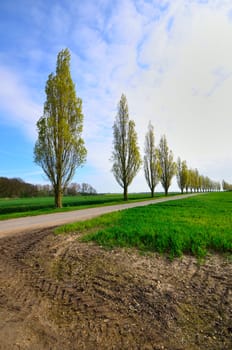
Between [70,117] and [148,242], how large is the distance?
14514 millimetres

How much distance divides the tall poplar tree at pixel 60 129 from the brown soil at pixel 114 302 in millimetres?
12383

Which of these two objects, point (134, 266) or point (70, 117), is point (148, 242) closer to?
point (134, 266)

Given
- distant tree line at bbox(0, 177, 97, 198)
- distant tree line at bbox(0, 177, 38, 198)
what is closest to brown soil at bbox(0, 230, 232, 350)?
distant tree line at bbox(0, 177, 97, 198)

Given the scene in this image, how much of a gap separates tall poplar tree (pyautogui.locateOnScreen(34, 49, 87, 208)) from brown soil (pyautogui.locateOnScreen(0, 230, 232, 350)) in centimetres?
1238

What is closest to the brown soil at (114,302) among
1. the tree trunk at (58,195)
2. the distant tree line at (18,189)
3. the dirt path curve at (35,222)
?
the dirt path curve at (35,222)

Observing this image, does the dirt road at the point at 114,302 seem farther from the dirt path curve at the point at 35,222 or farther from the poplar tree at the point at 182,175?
the poplar tree at the point at 182,175

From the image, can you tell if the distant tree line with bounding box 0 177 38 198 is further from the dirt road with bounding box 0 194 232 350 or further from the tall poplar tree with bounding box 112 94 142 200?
the dirt road with bounding box 0 194 232 350

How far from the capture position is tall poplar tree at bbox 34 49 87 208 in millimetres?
16469

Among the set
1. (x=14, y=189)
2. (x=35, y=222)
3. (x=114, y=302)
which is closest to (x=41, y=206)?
(x=35, y=222)

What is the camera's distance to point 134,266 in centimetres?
401

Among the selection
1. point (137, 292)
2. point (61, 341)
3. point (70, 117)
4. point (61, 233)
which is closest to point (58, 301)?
point (61, 341)

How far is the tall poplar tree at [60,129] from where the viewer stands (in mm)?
16469

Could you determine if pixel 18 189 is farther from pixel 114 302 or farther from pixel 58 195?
pixel 114 302

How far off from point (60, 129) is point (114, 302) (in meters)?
15.2
